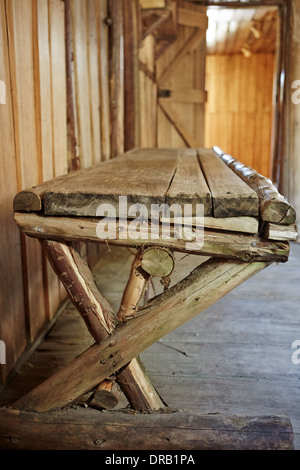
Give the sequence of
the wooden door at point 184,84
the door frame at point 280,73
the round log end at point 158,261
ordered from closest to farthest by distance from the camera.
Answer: the round log end at point 158,261 → the door frame at point 280,73 → the wooden door at point 184,84

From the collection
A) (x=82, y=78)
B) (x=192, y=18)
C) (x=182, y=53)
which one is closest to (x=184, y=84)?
(x=182, y=53)

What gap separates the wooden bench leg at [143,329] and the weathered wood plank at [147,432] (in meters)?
0.15

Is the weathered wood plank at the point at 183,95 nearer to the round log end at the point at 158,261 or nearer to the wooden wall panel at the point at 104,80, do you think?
the wooden wall panel at the point at 104,80

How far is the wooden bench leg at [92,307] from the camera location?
182 cm

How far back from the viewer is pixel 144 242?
1672mm

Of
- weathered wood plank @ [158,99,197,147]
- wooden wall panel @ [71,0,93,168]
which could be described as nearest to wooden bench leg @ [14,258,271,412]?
wooden wall panel @ [71,0,93,168]

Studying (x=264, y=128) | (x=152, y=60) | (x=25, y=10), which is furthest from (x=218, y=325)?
(x=264, y=128)

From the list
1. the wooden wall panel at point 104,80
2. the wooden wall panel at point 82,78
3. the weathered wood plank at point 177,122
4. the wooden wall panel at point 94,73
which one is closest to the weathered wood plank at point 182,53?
the weathered wood plank at point 177,122

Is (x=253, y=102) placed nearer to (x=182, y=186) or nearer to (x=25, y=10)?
(x=25, y=10)

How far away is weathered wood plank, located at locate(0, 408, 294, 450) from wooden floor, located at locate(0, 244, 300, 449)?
178 mm

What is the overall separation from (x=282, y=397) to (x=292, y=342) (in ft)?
2.28

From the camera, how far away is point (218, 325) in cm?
333

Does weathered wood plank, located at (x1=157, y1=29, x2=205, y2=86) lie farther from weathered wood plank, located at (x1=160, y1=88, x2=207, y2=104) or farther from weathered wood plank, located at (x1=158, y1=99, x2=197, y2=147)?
weathered wood plank, located at (x1=158, y1=99, x2=197, y2=147)

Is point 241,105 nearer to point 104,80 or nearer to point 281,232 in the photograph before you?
point 104,80
